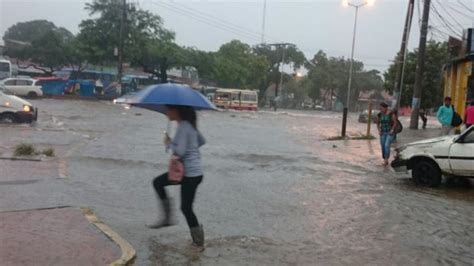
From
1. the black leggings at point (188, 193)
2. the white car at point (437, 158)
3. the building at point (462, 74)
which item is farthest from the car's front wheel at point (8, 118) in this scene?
the building at point (462, 74)

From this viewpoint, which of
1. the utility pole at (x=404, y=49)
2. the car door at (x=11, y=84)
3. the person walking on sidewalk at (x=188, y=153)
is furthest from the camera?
the car door at (x=11, y=84)

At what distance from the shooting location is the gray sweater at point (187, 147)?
239 inches

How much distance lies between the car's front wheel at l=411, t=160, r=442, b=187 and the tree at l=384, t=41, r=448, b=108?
27.7 meters

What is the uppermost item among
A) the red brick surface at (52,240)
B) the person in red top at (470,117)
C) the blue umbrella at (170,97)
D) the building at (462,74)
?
the building at (462,74)

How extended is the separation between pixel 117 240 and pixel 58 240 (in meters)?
0.59

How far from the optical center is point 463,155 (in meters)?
11.1

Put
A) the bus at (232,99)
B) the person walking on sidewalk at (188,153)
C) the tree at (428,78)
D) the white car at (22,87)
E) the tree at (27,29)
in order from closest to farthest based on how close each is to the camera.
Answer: the person walking on sidewalk at (188,153)
the tree at (428,78)
the white car at (22,87)
the bus at (232,99)
the tree at (27,29)

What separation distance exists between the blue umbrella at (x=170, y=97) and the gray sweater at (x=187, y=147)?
10.5 inches

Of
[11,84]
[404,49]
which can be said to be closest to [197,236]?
[404,49]

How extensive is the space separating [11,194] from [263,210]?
3.66m

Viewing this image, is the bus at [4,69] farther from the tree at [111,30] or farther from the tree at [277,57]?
the tree at [277,57]

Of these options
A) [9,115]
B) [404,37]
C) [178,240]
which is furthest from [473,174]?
[404,37]

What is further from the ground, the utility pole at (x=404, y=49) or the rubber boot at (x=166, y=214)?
the utility pole at (x=404, y=49)

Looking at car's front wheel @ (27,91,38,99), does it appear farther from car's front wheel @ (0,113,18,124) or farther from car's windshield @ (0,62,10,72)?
car's front wheel @ (0,113,18,124)
